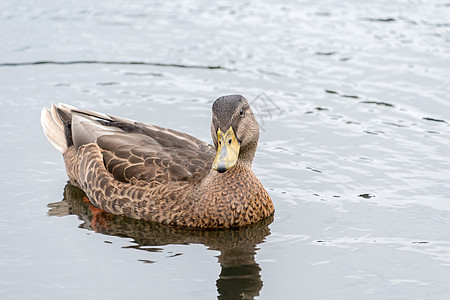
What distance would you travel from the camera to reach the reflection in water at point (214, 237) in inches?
323

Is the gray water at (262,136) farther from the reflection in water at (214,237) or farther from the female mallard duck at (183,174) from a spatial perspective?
the female mallard duck at (183,174)

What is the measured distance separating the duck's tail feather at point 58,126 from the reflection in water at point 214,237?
3.71 feet

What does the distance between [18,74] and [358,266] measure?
7.68 metres

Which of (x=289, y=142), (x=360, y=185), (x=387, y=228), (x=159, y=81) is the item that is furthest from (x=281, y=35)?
(x=387, y=228)

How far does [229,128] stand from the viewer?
9102mm

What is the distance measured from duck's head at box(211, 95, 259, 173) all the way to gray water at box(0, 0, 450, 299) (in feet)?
3.00

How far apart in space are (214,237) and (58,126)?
3355mm

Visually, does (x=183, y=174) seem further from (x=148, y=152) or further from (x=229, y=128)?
(x=229, y=128)

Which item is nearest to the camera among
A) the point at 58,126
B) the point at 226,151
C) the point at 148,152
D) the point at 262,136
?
the point at 226,151

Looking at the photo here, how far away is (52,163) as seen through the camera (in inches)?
451

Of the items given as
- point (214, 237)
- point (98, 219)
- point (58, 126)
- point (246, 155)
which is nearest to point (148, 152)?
point (98, 219)

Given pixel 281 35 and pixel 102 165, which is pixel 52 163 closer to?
pixel 102 165

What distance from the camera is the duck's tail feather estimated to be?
37.2 feet

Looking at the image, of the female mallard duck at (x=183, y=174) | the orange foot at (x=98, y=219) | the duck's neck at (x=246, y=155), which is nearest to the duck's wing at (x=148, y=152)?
the female mallard duck at (x=183, y=174)
